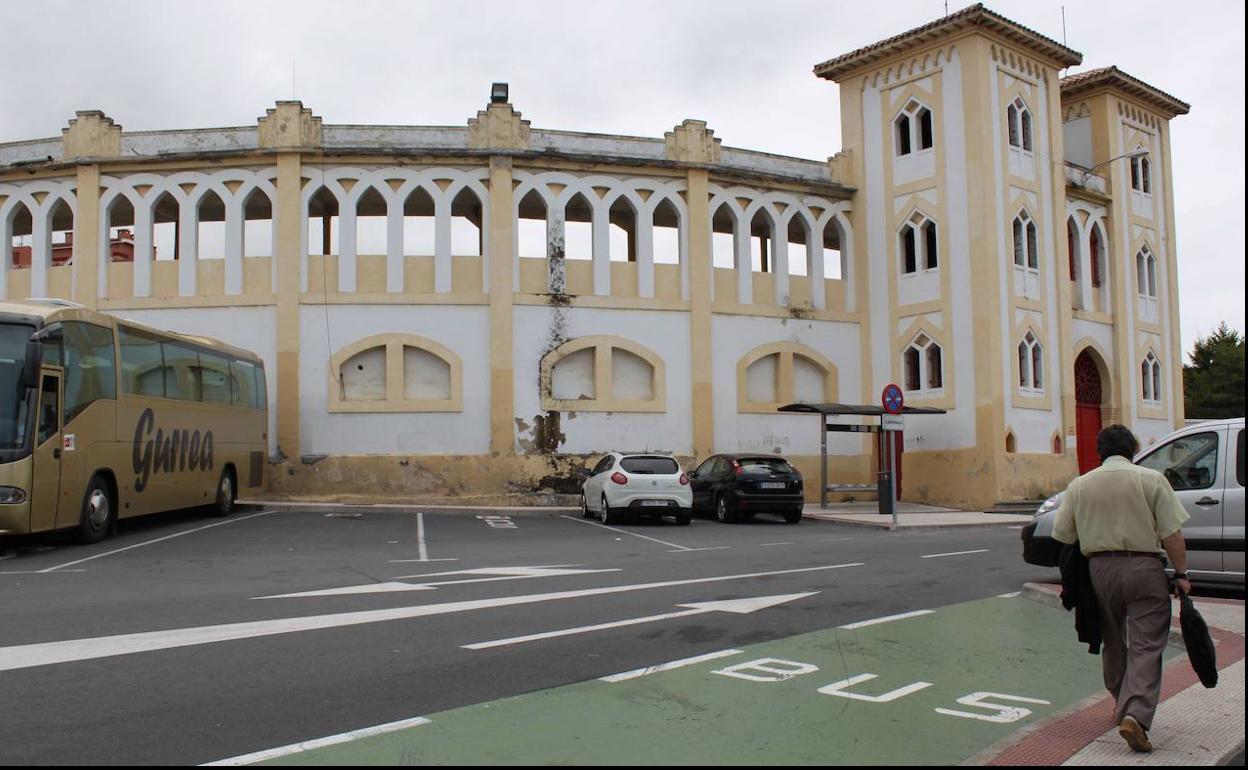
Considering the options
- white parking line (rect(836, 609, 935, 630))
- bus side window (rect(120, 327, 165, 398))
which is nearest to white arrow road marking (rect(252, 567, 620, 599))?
white parking line (rect(836, 609, 935, 630))

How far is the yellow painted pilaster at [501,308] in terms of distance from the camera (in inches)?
1037

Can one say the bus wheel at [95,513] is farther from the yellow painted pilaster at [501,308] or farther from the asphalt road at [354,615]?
the yellow painted pilaster at [501,308]

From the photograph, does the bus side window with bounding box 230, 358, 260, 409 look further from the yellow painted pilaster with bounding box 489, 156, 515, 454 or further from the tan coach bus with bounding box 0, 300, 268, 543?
Result: the yellow painted pilaster with bounding box 489, 156, 515, 454

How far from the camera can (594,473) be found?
76.3 feet

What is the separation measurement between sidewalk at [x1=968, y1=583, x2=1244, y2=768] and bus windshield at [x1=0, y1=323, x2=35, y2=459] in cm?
1436

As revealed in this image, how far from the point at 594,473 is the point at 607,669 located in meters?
16.1

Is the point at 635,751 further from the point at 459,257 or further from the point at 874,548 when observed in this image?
the point at 459,257

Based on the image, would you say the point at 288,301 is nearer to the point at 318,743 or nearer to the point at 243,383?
the point at 243,383

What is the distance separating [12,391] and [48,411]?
59cm

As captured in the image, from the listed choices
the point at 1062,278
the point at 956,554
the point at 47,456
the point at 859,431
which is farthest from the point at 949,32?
the point at 47,456

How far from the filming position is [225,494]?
2198 cm

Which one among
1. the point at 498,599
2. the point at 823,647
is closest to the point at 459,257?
→ the point at 498,599

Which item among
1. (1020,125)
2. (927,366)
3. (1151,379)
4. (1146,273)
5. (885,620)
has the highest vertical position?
(1020,125)

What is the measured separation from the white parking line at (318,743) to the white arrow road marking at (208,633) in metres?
2.97
